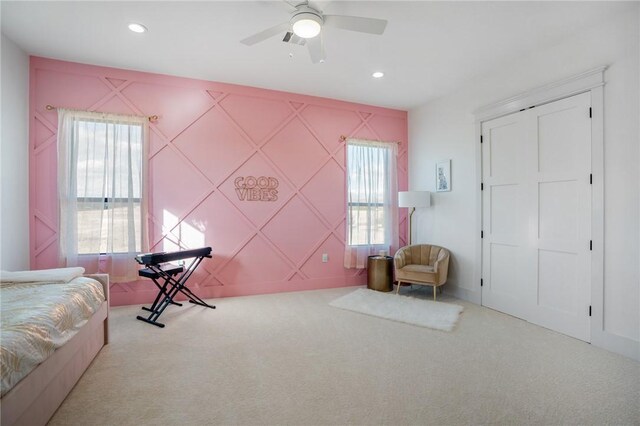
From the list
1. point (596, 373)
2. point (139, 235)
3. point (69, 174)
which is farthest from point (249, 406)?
point (69, 174)

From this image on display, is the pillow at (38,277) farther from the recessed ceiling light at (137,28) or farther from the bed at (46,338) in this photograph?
the recessed ceiling light at (137,28)

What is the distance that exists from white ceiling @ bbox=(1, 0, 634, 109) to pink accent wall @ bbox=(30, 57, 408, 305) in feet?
0.96

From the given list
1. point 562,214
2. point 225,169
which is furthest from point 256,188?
point 562,214

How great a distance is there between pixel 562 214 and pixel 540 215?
20 centimetres

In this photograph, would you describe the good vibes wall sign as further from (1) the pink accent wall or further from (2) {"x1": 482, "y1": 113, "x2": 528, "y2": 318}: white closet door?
(2) {"x1": 482, "y1": 113, "x2": 528, "y2": 318}: white closet door

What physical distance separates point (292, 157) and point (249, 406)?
3173 millimetres

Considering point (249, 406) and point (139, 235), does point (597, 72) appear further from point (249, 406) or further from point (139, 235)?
point (139, 235)

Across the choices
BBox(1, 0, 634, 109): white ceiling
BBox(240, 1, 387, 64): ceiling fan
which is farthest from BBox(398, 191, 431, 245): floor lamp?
BBox(240, 1, 387, 64): ceiling fan

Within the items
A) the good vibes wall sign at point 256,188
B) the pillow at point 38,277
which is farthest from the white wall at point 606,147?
the pillow at point 38,277

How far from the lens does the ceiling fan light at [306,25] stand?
2143 mm

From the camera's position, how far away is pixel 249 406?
1740 millimetres

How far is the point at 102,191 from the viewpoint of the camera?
3387 mm

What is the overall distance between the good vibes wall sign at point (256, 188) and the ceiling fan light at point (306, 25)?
84.3 inches

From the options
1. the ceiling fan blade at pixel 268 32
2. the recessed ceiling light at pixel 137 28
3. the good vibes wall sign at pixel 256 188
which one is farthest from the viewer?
the good vibes wall sign at pixel 256 188
